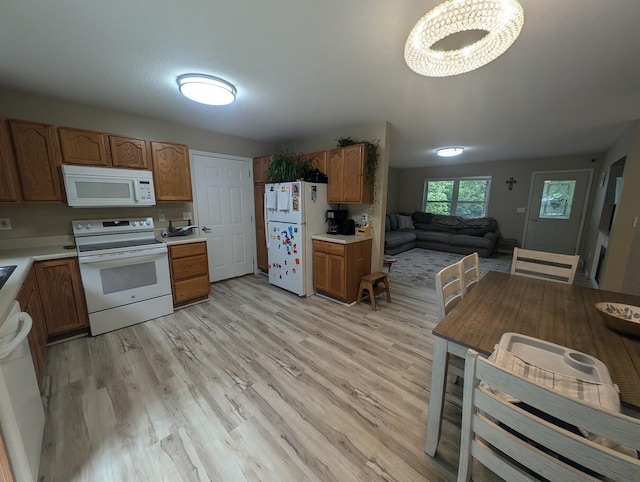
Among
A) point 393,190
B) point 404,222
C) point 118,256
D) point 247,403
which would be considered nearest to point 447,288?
point 247,403

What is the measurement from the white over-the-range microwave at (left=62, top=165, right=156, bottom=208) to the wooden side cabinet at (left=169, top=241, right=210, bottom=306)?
27.2 inches

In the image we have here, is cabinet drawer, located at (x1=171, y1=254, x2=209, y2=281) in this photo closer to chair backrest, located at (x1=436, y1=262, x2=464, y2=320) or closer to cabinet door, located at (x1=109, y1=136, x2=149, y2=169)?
cabinet door, located at (x1=109, y1=136, x2=149, y2=169)

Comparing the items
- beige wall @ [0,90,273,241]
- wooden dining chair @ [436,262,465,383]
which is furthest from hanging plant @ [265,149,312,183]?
wooden dining chair @ [436,262,465,383]

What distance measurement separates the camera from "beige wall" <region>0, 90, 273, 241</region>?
7.93 feet

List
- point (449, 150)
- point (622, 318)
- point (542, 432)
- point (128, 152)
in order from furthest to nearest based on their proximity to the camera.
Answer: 1. point (449, 150)
2. point (128, 152)
3. point (622, 318)
4. point (542, 432)

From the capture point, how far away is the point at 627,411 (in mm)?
771

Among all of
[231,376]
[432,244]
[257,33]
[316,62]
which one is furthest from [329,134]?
[432,244]

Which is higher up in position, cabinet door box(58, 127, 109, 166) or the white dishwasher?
cabinet door box(58, 127, 109, 166)

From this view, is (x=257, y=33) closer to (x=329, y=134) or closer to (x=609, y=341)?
(x=329, y=134)

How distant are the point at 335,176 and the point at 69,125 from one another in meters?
3.08

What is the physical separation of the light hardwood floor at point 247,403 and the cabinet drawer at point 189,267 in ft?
1.81

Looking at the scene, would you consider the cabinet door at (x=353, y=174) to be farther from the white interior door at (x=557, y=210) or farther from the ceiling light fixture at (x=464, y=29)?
the white interior door at (x=557, y=210)

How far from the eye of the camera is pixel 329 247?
3172mm

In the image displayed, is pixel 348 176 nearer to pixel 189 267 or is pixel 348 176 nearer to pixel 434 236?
pixel 189 267
